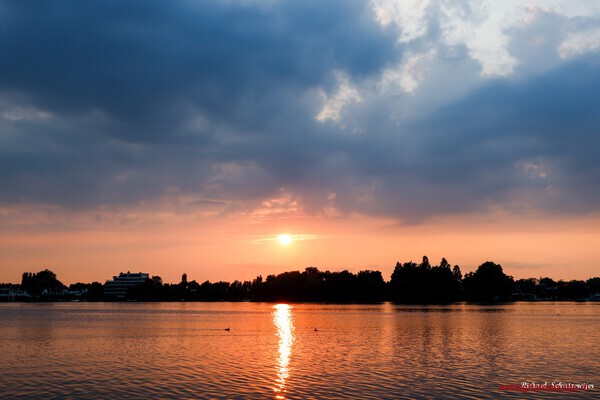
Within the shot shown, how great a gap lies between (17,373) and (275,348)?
3166 cm

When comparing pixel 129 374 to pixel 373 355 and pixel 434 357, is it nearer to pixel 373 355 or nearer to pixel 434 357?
pixel 373 355

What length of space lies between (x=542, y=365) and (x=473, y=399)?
20.3m

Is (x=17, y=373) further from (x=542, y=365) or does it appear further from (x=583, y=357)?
(x=583, y=357)

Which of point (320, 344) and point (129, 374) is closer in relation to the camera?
point (129, 374)

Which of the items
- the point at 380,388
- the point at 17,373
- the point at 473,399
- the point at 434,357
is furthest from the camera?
the point at 434,357

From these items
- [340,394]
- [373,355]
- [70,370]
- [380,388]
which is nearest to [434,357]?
[373,355]

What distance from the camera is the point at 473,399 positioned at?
37375 millimetres

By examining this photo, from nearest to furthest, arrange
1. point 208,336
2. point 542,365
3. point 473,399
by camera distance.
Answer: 1. point 473,399
2. point 542,365
3. point 208,336

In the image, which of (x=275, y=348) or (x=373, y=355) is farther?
(x=275, y=348)

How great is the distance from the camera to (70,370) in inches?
1937

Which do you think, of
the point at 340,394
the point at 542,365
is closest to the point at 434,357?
the point at 542,365
